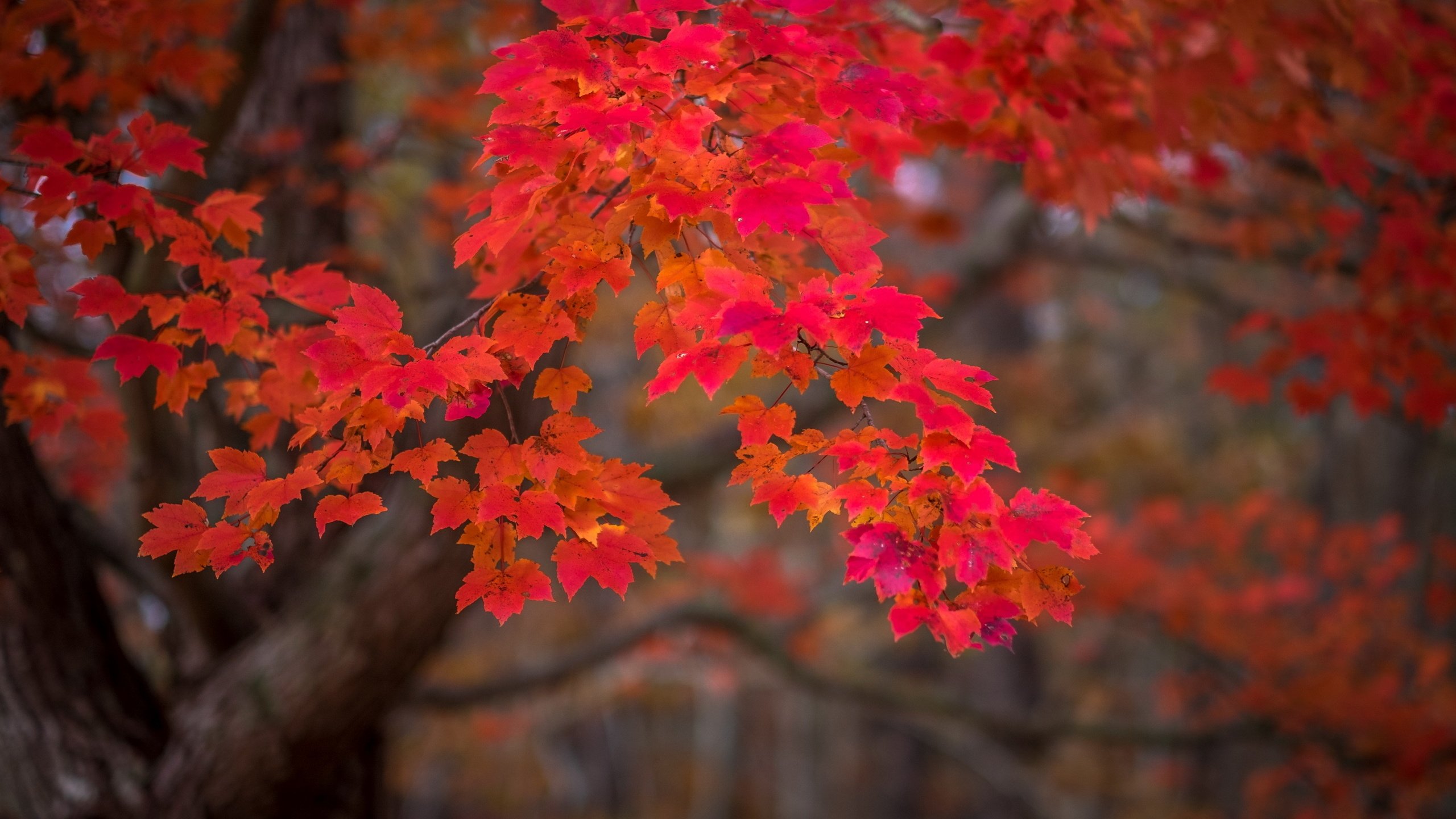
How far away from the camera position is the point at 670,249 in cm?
145

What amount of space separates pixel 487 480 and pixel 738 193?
61cm

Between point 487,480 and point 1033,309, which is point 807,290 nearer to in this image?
point 487,480

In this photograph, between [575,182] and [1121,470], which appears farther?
[1121,470]

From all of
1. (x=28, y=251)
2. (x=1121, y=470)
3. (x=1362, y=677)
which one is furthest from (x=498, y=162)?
(x=1121, y=470)

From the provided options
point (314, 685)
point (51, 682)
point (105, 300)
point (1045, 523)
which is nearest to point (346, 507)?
point (105, 300)

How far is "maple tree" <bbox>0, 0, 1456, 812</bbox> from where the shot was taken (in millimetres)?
1395

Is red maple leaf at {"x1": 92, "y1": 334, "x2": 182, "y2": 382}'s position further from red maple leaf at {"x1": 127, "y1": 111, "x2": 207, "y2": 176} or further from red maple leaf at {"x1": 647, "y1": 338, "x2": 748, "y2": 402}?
red maple leaf at {"x1": 647, "y1": 338, "x2": 748, "y2": 402}

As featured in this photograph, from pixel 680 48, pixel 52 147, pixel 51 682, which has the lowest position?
pixel 51 682

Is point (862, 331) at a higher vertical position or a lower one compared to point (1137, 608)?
higher

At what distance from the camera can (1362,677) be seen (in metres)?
5.67

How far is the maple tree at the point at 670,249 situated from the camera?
1395 millimetres

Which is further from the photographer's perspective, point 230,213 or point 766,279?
point 230,213

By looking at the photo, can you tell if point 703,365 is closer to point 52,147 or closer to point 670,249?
point 670,249

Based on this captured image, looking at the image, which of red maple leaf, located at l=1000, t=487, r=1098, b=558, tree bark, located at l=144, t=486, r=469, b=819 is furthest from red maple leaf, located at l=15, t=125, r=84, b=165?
red maple leaf, located at l=1000, t=487, r=1098, b=558
